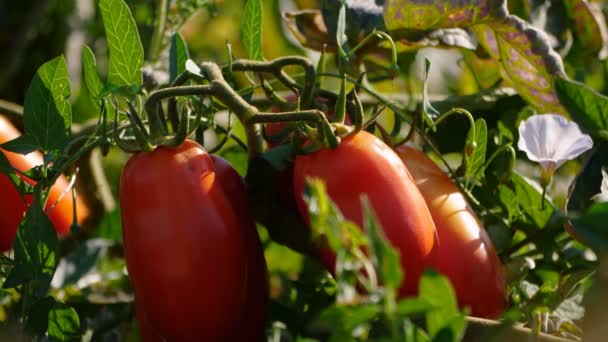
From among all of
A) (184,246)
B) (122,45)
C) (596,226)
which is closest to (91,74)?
(122,45)

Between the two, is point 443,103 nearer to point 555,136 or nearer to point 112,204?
point 555,136

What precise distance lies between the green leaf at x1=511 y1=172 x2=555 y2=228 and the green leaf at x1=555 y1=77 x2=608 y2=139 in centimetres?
10

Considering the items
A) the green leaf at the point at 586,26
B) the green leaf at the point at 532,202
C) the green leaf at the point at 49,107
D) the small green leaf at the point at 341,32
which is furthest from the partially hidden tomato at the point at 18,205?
the green leaf at the point at 586,26

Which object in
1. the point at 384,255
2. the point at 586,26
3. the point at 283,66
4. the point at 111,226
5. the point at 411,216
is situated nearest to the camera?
the point at 384,255

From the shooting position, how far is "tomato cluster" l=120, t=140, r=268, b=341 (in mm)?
557

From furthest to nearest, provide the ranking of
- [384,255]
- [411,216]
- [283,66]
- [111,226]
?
[111,226]
[283,66]
[411,216]
[384,255]

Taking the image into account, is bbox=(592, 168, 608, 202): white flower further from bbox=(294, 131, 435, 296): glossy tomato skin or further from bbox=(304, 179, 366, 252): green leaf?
bbox=(304, 179, 366, 252): green leaf

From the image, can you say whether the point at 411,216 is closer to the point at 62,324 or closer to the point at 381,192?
→ the point at 381,192

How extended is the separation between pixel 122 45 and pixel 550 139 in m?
0.29

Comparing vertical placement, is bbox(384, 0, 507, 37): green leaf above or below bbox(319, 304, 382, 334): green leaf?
below

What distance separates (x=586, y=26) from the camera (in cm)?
86

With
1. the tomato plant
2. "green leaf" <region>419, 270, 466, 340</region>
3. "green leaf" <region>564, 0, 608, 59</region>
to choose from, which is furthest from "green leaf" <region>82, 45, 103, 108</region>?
"green leaf" <region>564, 0, 608, 59</region>

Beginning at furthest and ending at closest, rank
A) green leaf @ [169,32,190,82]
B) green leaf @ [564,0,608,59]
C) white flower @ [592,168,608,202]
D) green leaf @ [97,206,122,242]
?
green leaf @ [97,206,122,242], green leaf @ [564,0,608,59], green leaf @ [169,32,190,82], white flower @ [592,168,608,202]

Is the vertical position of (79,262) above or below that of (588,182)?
below
